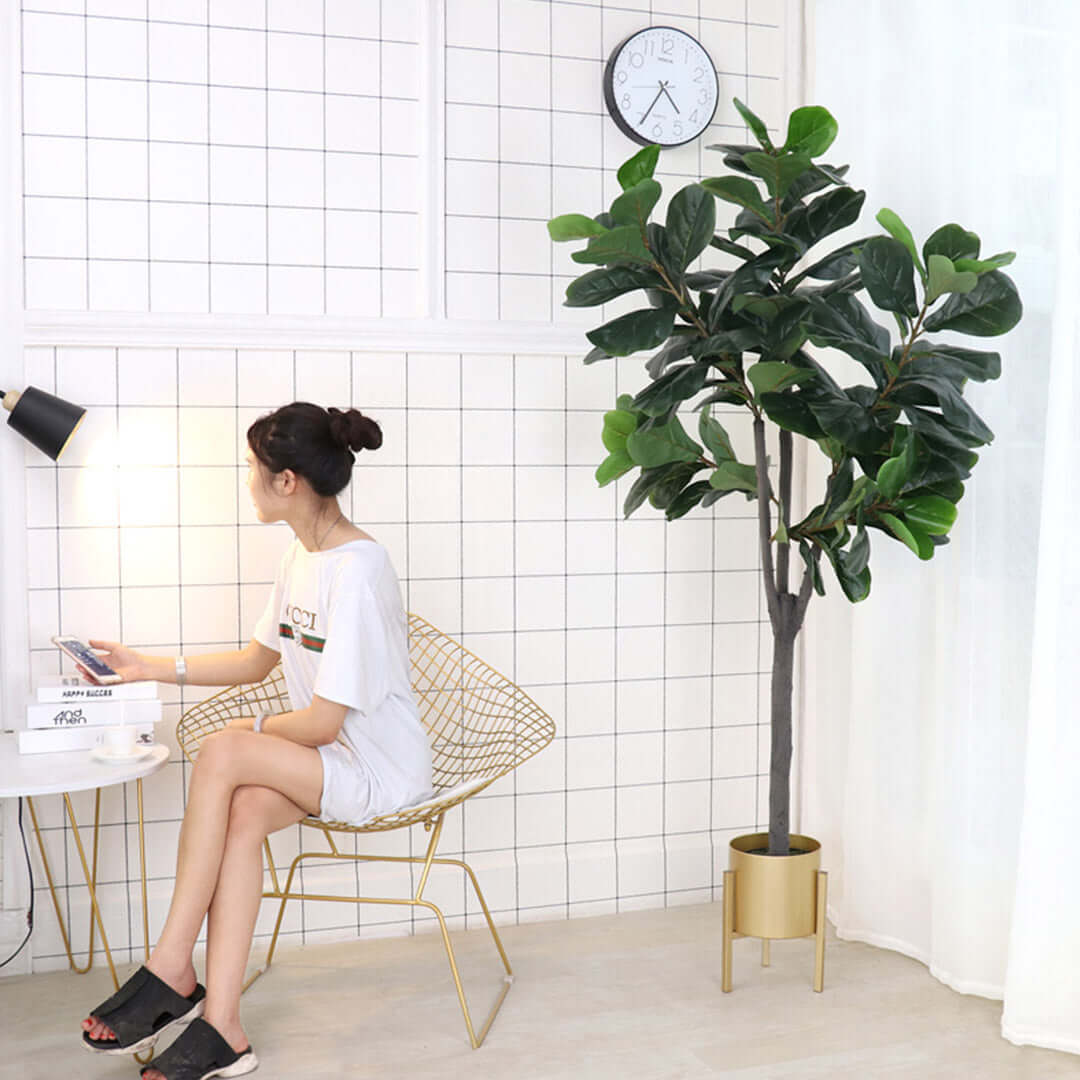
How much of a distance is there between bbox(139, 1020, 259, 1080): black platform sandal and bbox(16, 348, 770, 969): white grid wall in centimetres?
67

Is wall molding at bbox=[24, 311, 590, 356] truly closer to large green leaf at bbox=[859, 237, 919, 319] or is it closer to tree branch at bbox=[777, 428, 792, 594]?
tree branch at bbox=[777, 428, 792, 594]

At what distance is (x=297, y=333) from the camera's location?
9.33ft

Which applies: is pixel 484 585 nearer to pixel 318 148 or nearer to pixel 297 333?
pixel 297 333

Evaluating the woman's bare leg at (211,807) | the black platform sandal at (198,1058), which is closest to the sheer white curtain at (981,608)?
the woman's bare leg at (211,807)

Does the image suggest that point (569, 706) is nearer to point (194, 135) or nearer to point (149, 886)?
point (149, 886)

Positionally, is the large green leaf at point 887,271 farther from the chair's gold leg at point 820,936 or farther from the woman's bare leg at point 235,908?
the woman's bare leg at point 235,908

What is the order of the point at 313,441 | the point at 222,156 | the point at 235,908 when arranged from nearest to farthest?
1. the point at 235,908
2. the point at 313,441
3. the point at 222,156

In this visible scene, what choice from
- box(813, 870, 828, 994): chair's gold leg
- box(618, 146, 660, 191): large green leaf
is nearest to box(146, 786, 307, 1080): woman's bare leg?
box(813, 870, 828, 994): chair's gold leg

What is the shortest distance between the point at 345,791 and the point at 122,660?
2.05 ft

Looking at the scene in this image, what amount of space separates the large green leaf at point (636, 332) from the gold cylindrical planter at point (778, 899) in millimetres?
1152

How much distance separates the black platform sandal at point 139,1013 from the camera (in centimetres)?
213

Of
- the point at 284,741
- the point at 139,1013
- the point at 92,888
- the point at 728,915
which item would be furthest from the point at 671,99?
the point at 139,1013

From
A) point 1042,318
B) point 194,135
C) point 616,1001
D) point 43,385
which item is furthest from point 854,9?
point 616,1001

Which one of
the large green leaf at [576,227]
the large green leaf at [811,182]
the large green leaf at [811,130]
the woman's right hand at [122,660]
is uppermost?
the large green leaf at [811,130]
